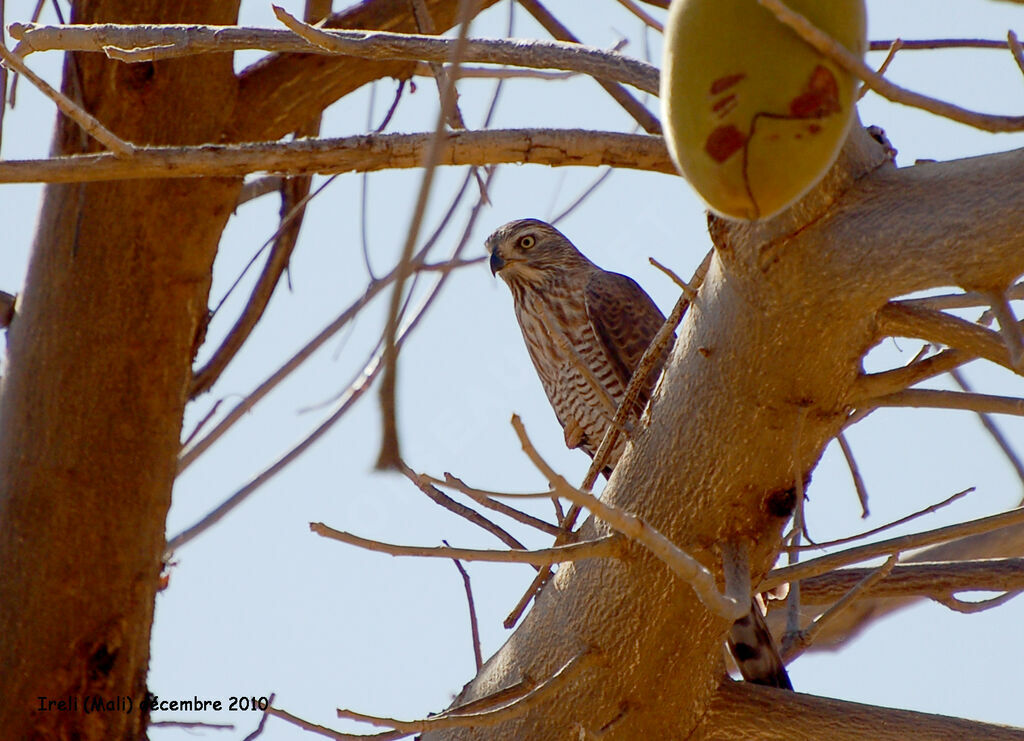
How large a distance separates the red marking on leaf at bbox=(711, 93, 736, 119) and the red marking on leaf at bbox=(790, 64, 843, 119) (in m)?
0.05

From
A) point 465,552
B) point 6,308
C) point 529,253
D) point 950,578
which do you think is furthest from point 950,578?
point 529,253

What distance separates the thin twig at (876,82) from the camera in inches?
36.1

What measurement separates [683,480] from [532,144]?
611 mm

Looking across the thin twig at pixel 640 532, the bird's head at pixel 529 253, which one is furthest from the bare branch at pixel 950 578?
the bird's head at pixel 529 253

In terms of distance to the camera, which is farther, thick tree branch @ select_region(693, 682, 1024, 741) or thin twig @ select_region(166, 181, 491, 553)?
thin twig @ select_region(166, 181, 491, 553)

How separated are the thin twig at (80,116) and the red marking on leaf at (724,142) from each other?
3.58ft

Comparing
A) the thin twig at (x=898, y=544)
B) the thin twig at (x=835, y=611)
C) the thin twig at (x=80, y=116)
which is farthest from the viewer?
the thin twig at (x=835, y=611)

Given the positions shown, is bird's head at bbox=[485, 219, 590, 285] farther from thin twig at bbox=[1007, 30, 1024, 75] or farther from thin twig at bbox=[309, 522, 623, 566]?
thin twig at bbox=[1007, 30, 1024, 75]

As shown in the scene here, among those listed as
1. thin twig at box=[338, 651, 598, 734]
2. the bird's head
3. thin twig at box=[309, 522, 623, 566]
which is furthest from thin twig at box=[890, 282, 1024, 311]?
the bird's head

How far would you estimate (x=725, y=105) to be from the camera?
95cm

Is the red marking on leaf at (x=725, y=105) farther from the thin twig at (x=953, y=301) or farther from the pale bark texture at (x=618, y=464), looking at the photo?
the thin twig at (x=953, y=301)

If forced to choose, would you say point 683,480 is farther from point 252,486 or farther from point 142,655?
point 252,486

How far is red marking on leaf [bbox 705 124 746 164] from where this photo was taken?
37.7 inches

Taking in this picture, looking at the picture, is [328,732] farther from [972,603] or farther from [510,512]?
[972,603]
